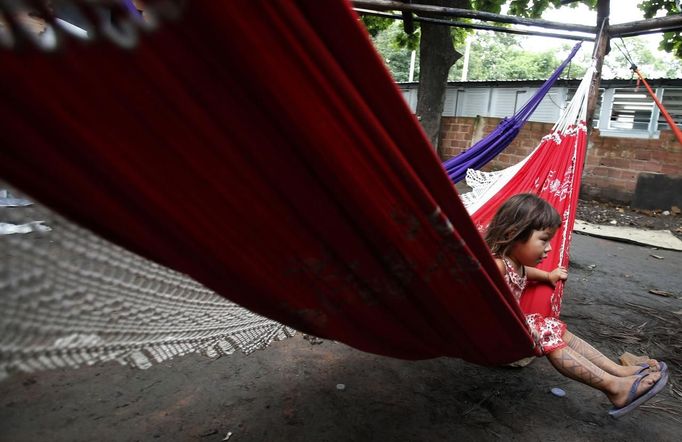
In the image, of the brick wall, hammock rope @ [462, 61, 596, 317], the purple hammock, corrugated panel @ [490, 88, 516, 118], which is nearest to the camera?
hammock rope @ [462, 61, 596, 317]

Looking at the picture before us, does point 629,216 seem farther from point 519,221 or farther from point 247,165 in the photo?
point 247,165

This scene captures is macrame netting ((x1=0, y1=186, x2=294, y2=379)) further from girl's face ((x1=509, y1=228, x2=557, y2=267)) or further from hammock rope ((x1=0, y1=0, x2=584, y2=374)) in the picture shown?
girl's face ((x1=509, y1=228, x2=557, y2=267))

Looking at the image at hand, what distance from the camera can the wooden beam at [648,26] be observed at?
2.04 metres

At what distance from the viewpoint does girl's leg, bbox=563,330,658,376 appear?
142 cm

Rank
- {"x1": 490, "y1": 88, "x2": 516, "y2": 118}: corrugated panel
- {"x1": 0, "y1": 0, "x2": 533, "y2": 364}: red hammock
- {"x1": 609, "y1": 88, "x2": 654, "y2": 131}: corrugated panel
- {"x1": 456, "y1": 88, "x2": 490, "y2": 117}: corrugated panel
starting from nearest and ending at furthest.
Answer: {"x1": 0, "y1": 0, "x2": 533, "y2": 364}: red hammock
{"x1": 609, "y1": 88, "x2": 654, "y2": 131}: corrugated panel
{"x1": 490, "y1": 88, "x2": 516, "y2": 118}: corrugated panel
{"x1": 456, "y1": 88, "x2": 490, "y2": 117}: corrugated panel

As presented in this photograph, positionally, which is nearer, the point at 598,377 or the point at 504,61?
the point at 598,377

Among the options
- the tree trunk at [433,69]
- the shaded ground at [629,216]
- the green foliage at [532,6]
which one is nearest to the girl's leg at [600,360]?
the tree trunk at [433,69]

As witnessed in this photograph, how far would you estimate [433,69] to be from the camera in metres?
4.45

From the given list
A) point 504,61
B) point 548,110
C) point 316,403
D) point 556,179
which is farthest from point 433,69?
point 504,61

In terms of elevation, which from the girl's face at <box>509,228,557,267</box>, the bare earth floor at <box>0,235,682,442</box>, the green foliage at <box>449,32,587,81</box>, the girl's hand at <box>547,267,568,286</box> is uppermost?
the green foliage at <box>449,32,587,81</box>

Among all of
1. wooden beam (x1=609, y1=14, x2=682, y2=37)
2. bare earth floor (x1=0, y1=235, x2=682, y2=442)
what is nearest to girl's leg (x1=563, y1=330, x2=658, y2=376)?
bare earth floor (x1=0, y1=235, x2=682, y2=442)

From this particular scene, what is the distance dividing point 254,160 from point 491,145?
2.89 meters

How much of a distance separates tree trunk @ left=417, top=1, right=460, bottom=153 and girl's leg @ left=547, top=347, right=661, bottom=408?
10.9 ft

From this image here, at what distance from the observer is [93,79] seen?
522mm
